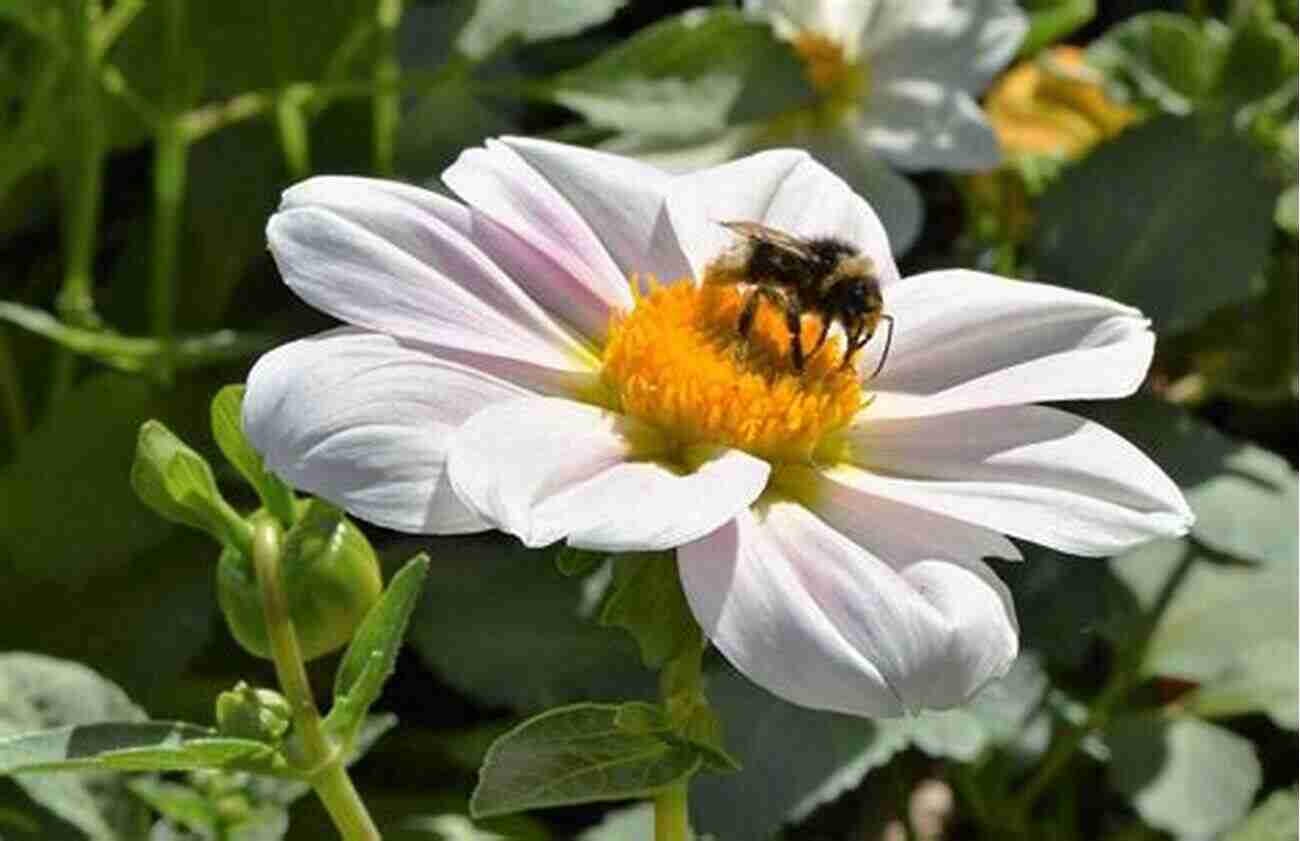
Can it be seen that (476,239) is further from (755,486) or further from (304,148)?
(304,148)

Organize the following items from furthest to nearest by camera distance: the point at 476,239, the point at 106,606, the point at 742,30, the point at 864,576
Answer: the point at 742,30, the point at 106,606, the point at 476,239, the point at 864,576

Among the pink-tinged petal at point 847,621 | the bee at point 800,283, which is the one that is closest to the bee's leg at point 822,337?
the bee at point 800,283

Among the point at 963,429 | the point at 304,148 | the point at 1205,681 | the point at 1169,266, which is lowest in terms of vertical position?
the point at 1205,681

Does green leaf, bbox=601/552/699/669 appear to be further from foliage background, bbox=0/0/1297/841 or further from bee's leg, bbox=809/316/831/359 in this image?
foliage background, bbox=0/0/1297/841

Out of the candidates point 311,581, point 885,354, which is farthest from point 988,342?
point 311,581

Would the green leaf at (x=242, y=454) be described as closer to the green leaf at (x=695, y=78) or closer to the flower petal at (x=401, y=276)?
the flower petal at (x=401, y=276)

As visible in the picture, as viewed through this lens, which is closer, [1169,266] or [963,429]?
[963,429]

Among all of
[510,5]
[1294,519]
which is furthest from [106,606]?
[1294,519]

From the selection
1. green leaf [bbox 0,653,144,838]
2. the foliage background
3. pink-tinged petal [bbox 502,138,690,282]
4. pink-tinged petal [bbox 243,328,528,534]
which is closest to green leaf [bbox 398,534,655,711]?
the foliage background

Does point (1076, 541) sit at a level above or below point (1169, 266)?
above
